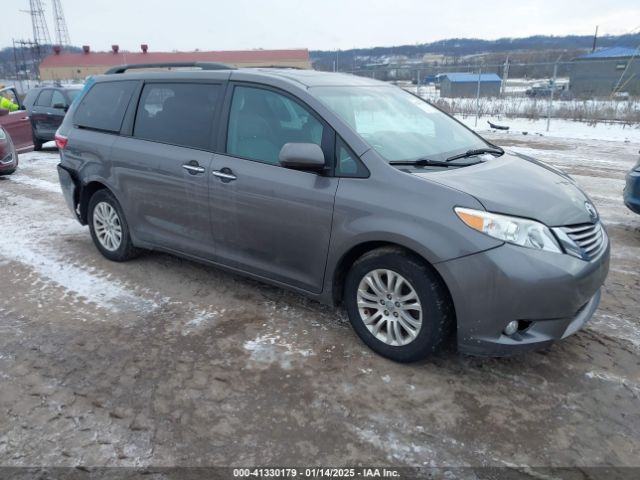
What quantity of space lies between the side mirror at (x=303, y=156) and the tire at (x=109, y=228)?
226 cm

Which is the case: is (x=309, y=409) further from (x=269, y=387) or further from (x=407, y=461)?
(x=407, y=461)

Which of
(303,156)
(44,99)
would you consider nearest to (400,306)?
(303,156)

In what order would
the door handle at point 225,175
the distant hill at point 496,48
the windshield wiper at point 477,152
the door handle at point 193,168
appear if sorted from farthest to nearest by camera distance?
1. the distant hill at point 496,48
2. the door handle at point 193,168
3. the door handle at point 225,175
4. the windshield wiper at point 477,152

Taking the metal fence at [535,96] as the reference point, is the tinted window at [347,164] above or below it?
above

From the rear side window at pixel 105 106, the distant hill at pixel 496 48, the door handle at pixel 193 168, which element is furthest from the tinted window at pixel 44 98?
the distant hill at pixel 496 48

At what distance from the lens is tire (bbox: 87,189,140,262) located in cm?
496

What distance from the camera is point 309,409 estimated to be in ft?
9.43

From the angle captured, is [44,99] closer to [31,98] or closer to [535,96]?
[31,98]

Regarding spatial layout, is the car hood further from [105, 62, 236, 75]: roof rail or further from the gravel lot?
[105, 62, 236, 75]: roof rail

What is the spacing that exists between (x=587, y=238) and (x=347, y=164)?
1553 mm

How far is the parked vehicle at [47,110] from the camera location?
12.4 metres

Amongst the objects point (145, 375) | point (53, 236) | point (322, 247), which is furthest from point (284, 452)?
point (53, 236)

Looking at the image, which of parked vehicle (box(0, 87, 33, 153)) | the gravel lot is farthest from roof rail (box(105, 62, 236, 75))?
parked vehicle (box(0, 87, 33, 153))

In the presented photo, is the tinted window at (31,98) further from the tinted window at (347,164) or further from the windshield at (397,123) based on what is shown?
the tinted window at (347,164)
